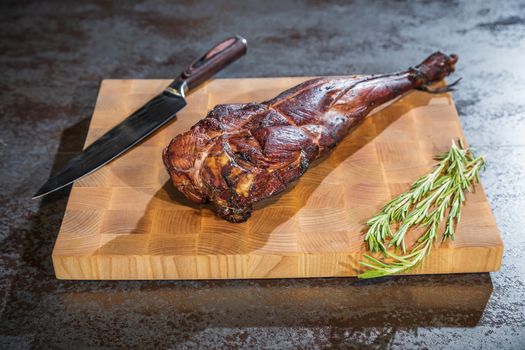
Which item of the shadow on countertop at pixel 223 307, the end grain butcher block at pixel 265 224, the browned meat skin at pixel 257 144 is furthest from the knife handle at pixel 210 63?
the shadow on countertop at pixel 223 307

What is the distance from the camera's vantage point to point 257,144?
9.27ft

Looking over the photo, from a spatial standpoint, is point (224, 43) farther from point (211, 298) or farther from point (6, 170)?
point (211, 298)

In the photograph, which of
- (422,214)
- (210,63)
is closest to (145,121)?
(210,63)

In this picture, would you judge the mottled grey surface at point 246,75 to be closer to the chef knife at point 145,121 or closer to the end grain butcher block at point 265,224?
the end grain butcher block at point 265,224

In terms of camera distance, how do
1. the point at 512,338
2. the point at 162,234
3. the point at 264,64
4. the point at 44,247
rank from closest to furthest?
the point at 512,338
the point at 162,234
the point at 44,247
the point at 264,64

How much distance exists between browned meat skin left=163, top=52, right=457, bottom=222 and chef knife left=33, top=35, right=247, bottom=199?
1.45ft

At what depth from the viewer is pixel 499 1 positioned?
468 cm

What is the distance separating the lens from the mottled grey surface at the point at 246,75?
2670 millimetres

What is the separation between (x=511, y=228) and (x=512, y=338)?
1.91 feet

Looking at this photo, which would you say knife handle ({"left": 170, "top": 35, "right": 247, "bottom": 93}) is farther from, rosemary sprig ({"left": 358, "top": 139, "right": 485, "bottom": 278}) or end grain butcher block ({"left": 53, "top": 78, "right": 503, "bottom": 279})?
rosemary sprig ({"left": 358, "top": 139, "right": 485, "bottom": 278})

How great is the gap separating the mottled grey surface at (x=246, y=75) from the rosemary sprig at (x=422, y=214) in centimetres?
16

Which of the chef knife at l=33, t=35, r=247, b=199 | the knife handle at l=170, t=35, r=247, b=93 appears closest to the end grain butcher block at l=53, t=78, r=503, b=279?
the chef knife at l=33, t=35, r=247, b=199

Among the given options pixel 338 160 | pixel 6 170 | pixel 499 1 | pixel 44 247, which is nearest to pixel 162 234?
pixel 44 247

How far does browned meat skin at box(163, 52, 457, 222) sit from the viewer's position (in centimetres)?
274
